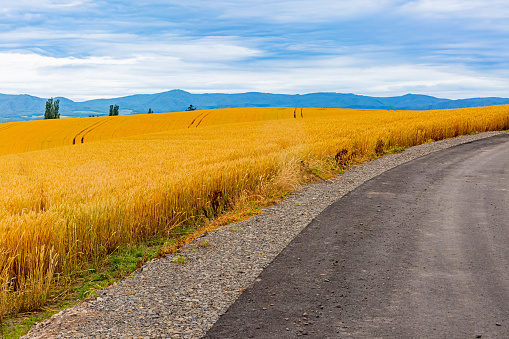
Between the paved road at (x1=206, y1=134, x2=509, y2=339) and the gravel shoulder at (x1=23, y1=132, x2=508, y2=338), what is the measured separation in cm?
28

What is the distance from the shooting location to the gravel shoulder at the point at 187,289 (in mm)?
4754

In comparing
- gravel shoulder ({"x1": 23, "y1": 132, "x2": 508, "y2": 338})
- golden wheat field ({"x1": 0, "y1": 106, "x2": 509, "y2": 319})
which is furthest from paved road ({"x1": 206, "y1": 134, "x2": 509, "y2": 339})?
golden wheat field ({"x1": 0, "y1": 106, "x2": 509, "y2": 319})

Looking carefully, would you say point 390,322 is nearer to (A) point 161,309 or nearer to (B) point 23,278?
(A) point 161,309

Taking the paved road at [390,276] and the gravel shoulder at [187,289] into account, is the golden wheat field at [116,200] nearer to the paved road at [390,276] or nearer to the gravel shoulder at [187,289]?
the gravel shoulder at [187,289]

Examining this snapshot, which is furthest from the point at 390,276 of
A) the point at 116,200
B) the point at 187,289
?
the point at 116,200

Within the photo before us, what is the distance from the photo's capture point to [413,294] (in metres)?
5.56

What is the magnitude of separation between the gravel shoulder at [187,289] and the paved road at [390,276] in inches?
11.2

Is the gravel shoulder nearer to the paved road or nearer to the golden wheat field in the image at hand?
the paved road

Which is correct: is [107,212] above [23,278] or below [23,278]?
above

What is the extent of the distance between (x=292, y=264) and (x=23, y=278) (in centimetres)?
376

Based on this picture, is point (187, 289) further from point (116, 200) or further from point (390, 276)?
point (116, 200)

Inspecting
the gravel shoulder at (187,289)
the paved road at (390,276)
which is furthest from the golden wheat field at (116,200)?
the paved road at (390,276)

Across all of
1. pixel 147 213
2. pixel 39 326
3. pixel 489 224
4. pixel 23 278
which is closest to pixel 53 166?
pixel 147 213

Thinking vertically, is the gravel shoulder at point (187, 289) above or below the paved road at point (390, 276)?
below
